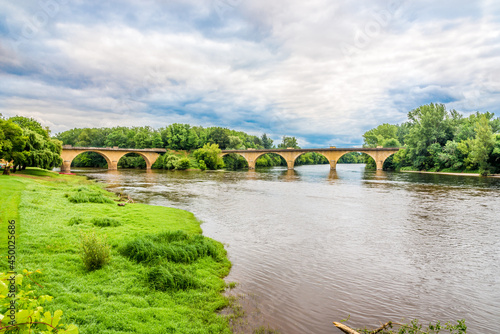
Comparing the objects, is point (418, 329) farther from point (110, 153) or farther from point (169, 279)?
point (110, 153)

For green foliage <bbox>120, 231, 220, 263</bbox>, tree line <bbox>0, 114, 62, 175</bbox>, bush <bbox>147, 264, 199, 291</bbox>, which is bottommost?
bush <bbox>147, 264, 199, 291</bbox>

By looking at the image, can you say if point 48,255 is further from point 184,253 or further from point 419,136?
point 419,136

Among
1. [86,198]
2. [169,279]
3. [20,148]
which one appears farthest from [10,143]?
[169,279]

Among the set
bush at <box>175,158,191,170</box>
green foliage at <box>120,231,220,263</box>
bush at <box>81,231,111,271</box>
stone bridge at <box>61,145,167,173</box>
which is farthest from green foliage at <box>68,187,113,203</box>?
bush at <box>175,158,191,170</box>

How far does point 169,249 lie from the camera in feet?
37.0

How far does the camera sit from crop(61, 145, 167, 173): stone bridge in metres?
82.4

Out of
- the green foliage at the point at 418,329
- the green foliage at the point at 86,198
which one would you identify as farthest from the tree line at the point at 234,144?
the green foliage at the point at 418,329

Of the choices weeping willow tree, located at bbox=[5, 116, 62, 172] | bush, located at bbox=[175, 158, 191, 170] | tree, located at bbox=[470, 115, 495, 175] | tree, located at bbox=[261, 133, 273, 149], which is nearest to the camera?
weeping willow tree, located at bbox=[5, 116, 62, 172]

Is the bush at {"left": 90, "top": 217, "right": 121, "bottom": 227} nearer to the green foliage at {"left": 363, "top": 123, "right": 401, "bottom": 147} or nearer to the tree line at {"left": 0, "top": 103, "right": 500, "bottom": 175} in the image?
the tree line at {"left": 0, "top": 103, "right": 500, "bottom": 175}

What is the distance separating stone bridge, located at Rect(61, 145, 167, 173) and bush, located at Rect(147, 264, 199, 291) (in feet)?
260

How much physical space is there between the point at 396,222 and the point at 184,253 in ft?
53.8

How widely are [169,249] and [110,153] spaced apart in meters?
94.4

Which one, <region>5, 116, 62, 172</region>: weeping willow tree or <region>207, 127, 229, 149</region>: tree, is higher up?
<region>207, 127, 229, 149</region>: tree

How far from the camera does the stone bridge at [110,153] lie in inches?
3246
